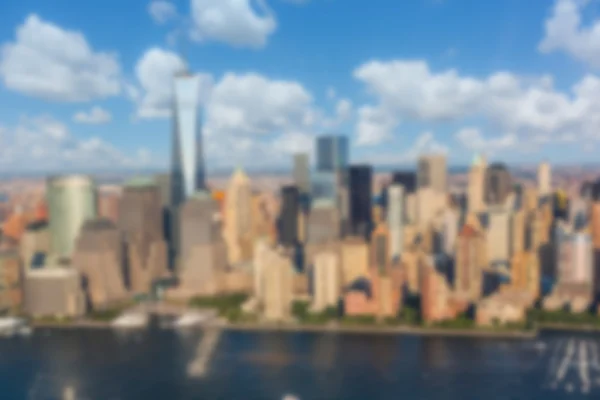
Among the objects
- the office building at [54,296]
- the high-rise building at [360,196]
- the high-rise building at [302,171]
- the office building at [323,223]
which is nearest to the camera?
the office building at [54,296]

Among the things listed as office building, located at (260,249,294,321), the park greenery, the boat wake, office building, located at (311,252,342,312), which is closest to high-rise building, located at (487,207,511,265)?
office building, located at (311,252,342,312)

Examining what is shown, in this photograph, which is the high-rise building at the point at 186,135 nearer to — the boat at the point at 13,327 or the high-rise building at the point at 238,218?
the high-rise building at the point at 238,218

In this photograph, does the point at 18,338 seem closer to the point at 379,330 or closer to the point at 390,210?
the point at 379,330

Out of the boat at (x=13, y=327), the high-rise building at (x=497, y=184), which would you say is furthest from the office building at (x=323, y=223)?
the boat at (x=13, y=327)

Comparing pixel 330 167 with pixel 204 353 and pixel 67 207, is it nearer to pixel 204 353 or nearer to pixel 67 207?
pixel 67 207

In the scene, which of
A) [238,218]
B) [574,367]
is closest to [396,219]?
[238,218]

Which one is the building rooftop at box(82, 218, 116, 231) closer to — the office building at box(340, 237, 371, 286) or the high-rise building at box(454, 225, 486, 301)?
the office building at box(340, 237, 371, 286)

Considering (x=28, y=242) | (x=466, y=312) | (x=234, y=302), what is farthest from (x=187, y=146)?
(x=466, y=312)
